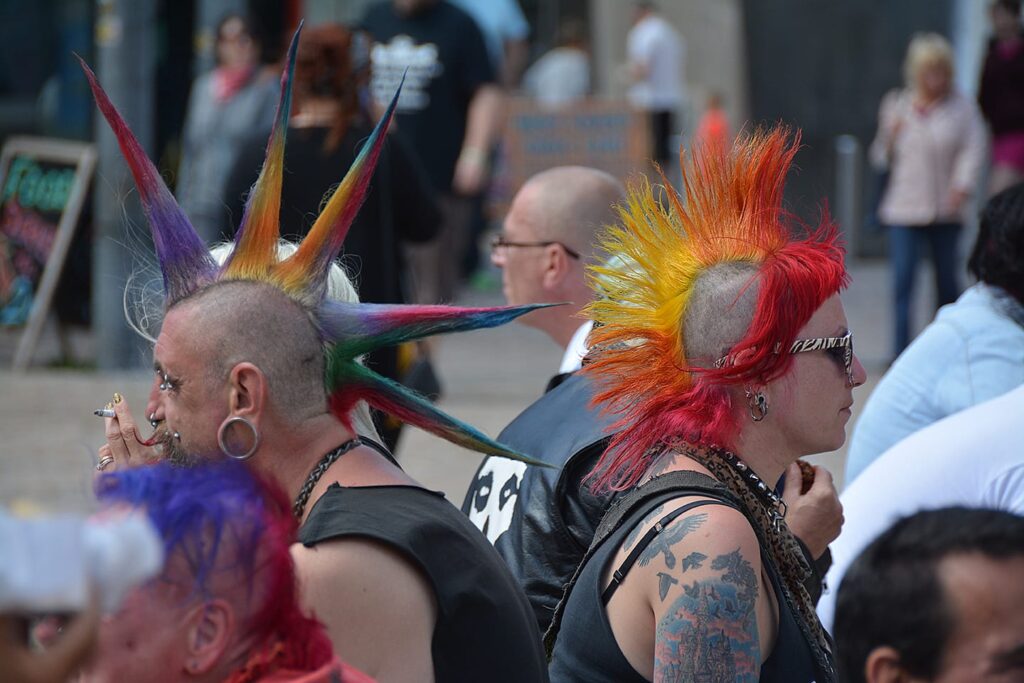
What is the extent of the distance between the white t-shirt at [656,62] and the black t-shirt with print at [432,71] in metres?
7.17

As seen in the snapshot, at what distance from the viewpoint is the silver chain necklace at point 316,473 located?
2467mm

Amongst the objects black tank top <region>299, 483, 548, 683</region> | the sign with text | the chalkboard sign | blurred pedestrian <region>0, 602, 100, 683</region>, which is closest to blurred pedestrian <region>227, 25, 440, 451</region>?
black tank top <region>299, 483, 548, 683</region>

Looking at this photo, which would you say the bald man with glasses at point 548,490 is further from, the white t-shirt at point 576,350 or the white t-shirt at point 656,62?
the white t-shirt at point 656,62

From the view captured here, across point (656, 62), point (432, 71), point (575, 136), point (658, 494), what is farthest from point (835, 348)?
point (656, 62)

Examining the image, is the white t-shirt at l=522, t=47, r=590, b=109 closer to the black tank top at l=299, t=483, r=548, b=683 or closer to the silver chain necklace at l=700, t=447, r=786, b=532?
the silver chain necklace at l=700, t=447, r=786, b=532

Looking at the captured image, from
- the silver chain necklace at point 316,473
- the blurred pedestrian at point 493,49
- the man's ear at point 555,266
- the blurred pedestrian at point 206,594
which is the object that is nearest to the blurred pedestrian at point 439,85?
the man's ear at point 555,266

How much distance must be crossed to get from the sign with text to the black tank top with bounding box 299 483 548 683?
1037cm

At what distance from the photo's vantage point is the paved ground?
22.5ft

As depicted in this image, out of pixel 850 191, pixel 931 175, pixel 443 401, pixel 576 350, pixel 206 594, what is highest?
pixel 206 594

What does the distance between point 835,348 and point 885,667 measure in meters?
1.07

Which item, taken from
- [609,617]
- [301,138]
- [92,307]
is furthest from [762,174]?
[92,307]

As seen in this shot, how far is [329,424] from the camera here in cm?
253

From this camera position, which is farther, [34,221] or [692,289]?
[34,221]

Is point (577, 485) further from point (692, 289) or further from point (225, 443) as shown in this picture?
point (225, 443)
